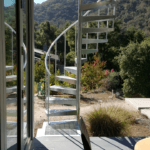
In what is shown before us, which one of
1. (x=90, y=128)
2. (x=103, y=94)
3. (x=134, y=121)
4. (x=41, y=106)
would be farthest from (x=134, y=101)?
(x=41, y=106)

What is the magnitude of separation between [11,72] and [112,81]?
554 cm

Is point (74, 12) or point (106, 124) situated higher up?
point (74, 12)

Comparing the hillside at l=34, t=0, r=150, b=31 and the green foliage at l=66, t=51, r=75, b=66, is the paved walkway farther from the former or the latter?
the hillside at l=34, t=0, r=150, b=31

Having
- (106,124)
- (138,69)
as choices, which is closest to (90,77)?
(138,69)

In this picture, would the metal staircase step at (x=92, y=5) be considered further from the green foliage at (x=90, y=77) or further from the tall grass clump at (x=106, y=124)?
the green foliage at (x=90, y=77)

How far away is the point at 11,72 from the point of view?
1329mm

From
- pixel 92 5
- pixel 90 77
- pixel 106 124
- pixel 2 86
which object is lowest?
pixel 106 124

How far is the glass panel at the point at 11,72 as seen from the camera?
1230 millimetres

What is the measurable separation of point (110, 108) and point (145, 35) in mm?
5695

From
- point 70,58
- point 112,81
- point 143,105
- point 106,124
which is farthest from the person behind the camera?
point 70,58

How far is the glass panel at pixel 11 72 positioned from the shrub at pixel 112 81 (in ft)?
17.2

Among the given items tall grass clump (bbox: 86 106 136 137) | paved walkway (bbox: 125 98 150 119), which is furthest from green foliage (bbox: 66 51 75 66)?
tall grass clump (bbox: 86 106 136 137)

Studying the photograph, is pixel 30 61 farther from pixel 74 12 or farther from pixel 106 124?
pixel 74 12

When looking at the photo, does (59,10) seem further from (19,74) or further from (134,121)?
(19,74)
